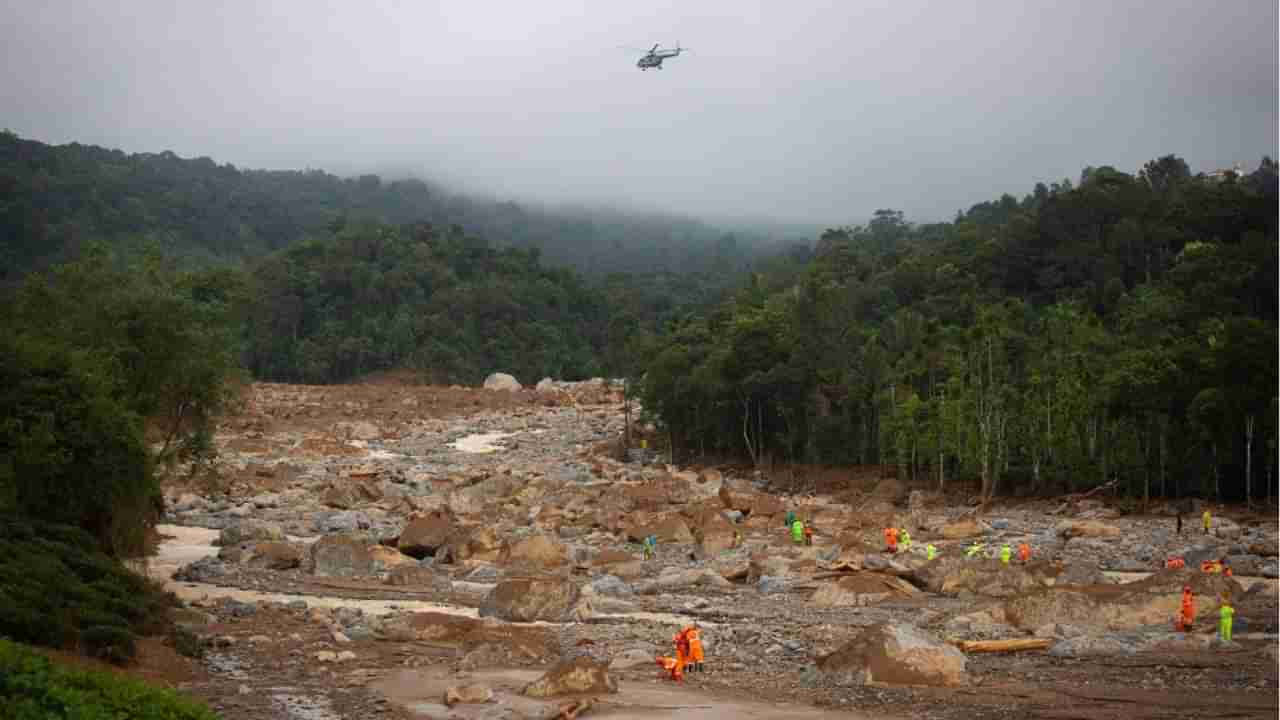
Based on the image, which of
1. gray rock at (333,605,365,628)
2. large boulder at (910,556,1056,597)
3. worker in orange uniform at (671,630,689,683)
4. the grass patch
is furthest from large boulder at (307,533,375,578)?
large boulder at (910,556,1056,597)

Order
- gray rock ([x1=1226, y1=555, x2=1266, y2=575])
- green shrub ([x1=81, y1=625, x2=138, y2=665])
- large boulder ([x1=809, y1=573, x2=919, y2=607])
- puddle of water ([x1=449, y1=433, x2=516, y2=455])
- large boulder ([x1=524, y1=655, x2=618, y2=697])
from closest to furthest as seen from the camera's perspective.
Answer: large boulder ([x1=524, y1=655, x2=618, y2=697]), green shrub ([x1=81, y1=625, x2=138, y2=665]), large boulder ([x1=809, y1=573, x2=919, y2=607]), gray rock ([x1=1226, y1=555, x2=1266, y2=575]), puddle of water ([x1=449, y1=433, x2=516, y2=455])

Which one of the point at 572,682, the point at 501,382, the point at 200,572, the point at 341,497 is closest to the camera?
the point at 572,682

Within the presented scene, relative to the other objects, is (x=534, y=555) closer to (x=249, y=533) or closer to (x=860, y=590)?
(x=860, y=590)

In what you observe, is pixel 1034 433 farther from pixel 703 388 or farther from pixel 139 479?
pixel 139 479

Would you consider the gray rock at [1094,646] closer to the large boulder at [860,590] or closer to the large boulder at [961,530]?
the large boulder at [860,590]

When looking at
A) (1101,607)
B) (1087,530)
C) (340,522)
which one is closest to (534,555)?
(340,522)

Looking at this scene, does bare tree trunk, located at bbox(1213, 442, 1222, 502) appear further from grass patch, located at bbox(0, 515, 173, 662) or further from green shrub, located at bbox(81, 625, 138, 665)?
green shrub, located at bbox(81, 625, 138, 665)

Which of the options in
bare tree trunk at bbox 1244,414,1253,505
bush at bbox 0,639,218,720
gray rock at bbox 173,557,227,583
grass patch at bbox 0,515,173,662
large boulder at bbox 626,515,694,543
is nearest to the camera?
bush at bbox 0,639,218,720
